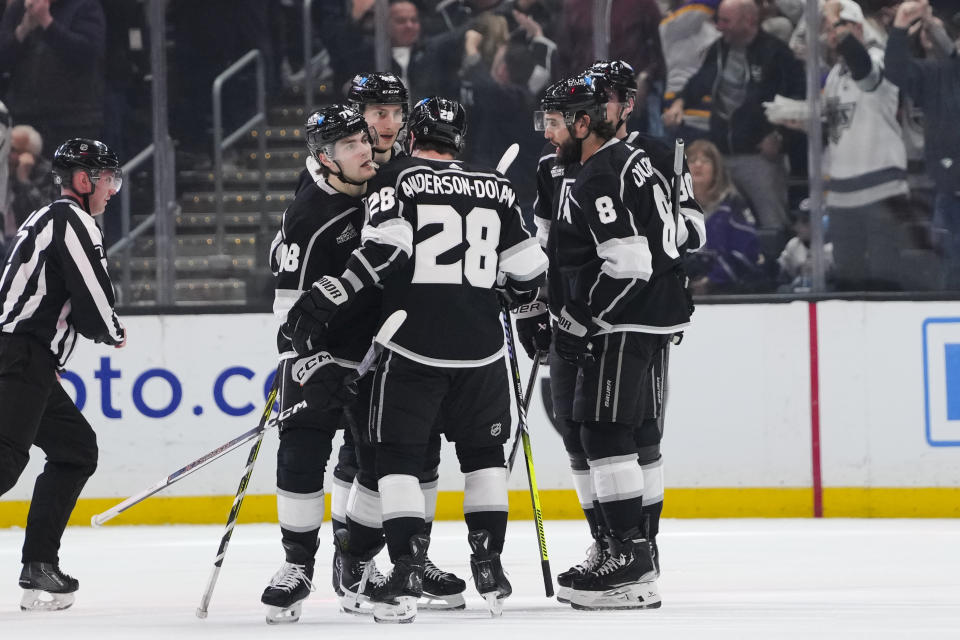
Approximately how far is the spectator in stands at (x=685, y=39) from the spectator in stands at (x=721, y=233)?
0.15m

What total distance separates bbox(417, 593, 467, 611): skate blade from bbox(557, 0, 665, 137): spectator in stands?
10.3ft

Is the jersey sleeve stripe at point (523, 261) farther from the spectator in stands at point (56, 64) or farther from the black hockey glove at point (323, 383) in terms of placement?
the spectator in stands at point (56, 64)

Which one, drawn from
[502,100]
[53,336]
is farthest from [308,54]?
[53,336]

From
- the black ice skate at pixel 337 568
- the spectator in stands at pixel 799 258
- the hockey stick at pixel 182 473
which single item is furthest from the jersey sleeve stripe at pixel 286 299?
the spectator in stands at pixel 799 258

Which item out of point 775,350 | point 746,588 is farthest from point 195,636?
point 775,350

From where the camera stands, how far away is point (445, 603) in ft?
13.5

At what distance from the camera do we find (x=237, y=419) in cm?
639

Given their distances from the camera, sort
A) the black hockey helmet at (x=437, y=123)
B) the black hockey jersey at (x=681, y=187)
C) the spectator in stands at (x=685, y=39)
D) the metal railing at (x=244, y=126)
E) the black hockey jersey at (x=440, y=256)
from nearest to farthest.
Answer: the black hockey jersey at (x=440, y=256)
the black hockey helmet at (x=437, y=123)
the black hockey jersey at (x=681, y=187)
the spectator in stands at (x=685, y=39)
the metal railing at (x=244, y=126)

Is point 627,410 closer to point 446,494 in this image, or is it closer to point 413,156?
point 413,156

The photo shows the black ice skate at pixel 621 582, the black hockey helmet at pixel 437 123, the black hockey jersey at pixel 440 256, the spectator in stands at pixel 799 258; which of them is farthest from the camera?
the spectator in stands at pixel 799 258

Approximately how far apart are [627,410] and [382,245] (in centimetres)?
86

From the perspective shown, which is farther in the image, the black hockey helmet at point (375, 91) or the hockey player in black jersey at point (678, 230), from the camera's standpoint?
the hockey player in black jersey at point (678, 230)

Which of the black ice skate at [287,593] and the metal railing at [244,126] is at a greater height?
the metal railing at [244,126]

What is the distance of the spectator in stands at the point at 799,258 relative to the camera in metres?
6.59
